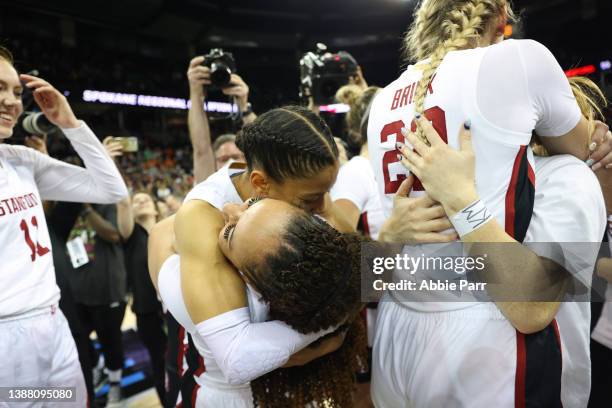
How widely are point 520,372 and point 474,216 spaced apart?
13.5 inches

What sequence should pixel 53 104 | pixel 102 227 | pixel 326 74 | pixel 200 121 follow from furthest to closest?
pixel 102 227
pixel 326 74
pixel 200 121
pixel 53 104

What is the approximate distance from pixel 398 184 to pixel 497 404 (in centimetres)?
52

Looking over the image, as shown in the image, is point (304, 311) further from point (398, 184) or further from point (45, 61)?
point (45, 61)

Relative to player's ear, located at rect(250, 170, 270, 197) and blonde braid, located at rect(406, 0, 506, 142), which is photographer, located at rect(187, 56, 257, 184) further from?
blonde braid, located at rect(406, 0, 506, 142)

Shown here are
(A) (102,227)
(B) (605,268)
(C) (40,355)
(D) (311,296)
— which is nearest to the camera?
(D) (311,296)

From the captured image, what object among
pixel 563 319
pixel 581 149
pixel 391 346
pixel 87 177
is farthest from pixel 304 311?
pixel 87 177

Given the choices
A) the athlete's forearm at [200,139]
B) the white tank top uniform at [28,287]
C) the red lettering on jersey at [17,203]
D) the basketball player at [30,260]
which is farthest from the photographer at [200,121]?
the red lettering on jersey at [17,203]

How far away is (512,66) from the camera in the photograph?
0.85 meters

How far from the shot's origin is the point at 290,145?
101 centimetres

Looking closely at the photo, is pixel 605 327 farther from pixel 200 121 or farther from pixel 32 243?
pixel 32 243

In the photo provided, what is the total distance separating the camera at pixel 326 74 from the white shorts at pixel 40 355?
1.77 meters

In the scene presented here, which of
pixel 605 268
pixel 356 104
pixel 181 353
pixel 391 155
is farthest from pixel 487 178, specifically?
pixel 356 104

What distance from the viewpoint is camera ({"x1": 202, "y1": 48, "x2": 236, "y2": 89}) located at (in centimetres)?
216

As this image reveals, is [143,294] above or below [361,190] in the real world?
below
